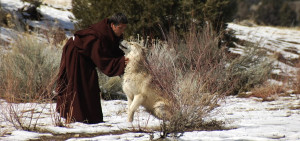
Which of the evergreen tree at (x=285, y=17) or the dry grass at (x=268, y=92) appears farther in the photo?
the evergreen tree at (x=285, y=17)

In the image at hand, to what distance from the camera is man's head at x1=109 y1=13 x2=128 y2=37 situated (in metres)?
4.56

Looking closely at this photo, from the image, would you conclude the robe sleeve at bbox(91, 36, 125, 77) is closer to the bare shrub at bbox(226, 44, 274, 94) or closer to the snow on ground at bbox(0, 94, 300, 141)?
the snow on ground at bbox(0, 94, 300, 141)

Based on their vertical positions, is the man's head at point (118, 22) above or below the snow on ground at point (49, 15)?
below

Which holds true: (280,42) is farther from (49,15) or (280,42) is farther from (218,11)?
(49,15)

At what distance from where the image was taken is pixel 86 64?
4.80 meters

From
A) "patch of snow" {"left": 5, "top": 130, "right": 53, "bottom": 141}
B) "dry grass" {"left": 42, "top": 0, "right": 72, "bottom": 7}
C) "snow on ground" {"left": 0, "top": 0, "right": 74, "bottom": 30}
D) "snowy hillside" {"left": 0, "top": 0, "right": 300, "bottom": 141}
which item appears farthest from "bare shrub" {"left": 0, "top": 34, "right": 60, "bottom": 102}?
"dry grass" {"left": 42, "top": 0, "right": 72, "bottom": 7}

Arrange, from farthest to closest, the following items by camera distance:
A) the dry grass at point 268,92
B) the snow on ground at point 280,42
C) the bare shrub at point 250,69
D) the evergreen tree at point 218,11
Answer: the snow on ground at point 280,42
the bare shrub at point 250,69
the evergreen tree at point 218,11
the dry grass at point 268,92

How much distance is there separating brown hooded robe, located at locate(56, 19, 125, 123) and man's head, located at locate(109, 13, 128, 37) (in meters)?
0.06

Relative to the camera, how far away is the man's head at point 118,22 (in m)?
4.56

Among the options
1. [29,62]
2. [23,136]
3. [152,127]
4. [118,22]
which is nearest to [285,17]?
[29,62]

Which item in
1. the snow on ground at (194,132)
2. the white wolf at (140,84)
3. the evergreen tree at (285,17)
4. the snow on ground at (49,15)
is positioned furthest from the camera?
the evergreen tree at (285,17)

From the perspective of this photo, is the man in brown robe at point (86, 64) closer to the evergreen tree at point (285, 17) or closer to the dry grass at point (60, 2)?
the dry grass at point (60, 2)

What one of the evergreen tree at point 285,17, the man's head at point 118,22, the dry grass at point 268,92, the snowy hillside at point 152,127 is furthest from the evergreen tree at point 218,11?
the evergreen tree at point 285,17

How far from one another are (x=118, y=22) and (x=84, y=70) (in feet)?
2.51
